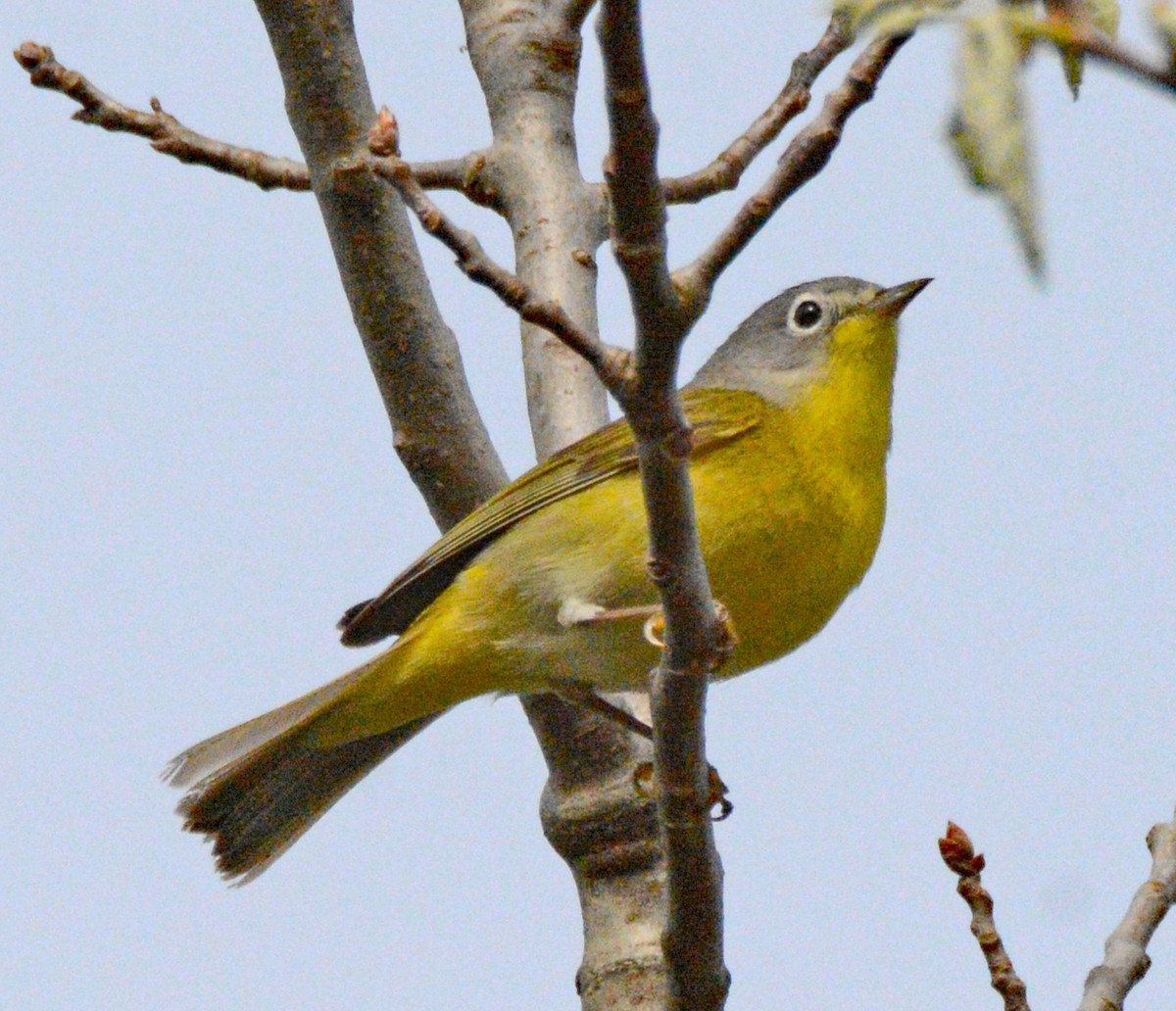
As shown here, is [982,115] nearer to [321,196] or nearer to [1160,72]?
[1160,72]

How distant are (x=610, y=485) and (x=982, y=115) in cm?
358

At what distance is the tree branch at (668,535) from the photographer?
2.10m

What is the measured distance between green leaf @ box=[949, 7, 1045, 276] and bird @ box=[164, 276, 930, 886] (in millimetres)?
3075

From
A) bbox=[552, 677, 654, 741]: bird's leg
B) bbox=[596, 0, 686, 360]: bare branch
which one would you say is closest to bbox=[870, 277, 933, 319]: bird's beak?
bbox=[552, 677, 654, 741]: bird's leg

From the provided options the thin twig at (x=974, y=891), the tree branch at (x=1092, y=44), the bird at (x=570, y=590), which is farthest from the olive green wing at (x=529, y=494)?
the tree branch at (x=1092, y=44)

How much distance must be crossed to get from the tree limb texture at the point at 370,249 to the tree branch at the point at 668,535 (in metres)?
1.65

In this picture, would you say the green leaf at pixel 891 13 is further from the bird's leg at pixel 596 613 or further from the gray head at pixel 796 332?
the gray head at pixel 796 332

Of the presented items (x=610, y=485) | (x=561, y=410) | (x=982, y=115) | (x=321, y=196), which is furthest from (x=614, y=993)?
(x=982, y=115)

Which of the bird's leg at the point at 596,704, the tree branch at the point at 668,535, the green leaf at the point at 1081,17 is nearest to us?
the green leaf at the point at 1081,17

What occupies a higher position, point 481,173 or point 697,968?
point 481,173

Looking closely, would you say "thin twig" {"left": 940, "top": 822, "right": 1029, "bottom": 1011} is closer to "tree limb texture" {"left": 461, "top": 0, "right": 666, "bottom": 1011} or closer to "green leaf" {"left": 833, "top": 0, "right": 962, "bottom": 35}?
"tree limb texture" {"left": 461, "top": 0, "right": 666, "bottom": 1011}

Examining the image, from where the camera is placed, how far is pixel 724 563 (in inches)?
176

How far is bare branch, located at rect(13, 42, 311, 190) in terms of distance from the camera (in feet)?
14.0

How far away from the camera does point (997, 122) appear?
1.21 meters
